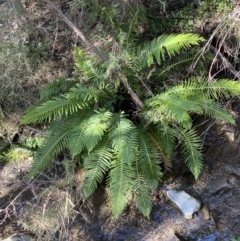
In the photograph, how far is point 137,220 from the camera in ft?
12.0

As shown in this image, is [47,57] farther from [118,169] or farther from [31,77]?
[118,169]

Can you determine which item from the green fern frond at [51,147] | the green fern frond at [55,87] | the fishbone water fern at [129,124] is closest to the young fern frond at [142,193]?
the fishbone water fern at [129,124]

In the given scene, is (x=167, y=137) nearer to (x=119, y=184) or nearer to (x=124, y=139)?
(x=124, y=139)

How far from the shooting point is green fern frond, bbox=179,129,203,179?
3537 mm

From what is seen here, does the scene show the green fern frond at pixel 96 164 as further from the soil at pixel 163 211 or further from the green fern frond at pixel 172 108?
the green fern frond at pixel 172 108

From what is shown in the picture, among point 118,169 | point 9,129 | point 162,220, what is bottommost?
point 162,220

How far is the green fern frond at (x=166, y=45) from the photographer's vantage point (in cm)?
365

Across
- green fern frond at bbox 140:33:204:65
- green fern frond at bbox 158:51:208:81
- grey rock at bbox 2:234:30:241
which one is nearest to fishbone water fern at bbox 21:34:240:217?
green fern frond at bbox 140:33:204:65

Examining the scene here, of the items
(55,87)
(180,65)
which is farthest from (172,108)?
(55,87)

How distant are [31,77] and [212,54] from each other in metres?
2.47

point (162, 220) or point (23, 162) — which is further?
point (23, 162)

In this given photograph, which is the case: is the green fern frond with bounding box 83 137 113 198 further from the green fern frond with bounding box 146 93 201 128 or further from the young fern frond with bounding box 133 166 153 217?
the green fern frond with bounding box 146 93 201 128

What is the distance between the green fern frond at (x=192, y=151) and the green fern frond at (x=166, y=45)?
0.87m

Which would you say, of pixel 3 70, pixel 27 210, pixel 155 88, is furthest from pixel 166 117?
pixel 3 70
